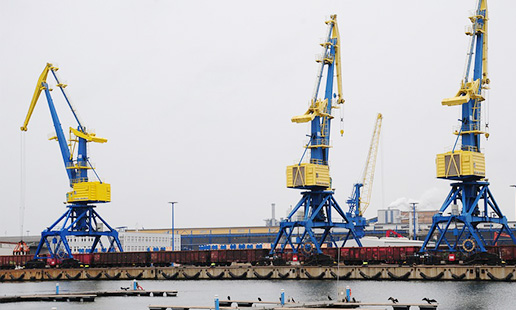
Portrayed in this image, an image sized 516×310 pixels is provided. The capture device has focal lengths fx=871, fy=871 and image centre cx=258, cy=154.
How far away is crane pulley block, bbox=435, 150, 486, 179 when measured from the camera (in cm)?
8169

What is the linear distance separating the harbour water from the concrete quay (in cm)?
214

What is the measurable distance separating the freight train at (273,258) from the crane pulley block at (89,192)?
6695mm

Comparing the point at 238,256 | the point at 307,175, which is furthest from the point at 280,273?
the point at 307,175

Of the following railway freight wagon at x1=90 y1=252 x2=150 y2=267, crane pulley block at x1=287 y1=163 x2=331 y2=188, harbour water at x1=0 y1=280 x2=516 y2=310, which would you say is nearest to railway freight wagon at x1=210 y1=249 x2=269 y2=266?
crane pulley block at x1=287 y1=163 x2=331 y2=188

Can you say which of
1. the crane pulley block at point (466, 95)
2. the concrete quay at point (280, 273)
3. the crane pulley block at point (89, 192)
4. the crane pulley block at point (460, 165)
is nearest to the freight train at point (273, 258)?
the concrete quay at point (280, 273)

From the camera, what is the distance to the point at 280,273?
84562mm

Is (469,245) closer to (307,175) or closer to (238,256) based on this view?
(307,175)

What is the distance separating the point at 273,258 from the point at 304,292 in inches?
1071

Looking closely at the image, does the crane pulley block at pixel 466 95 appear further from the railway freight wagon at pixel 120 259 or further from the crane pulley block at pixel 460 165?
the railway freight wagon at pixel 120 259

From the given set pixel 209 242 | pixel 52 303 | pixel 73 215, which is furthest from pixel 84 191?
pixel 209 242

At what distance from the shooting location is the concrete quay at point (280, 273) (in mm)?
73188

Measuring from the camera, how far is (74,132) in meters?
101

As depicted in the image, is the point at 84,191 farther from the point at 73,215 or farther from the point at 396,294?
the point at 396,294

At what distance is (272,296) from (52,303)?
15469 mm
